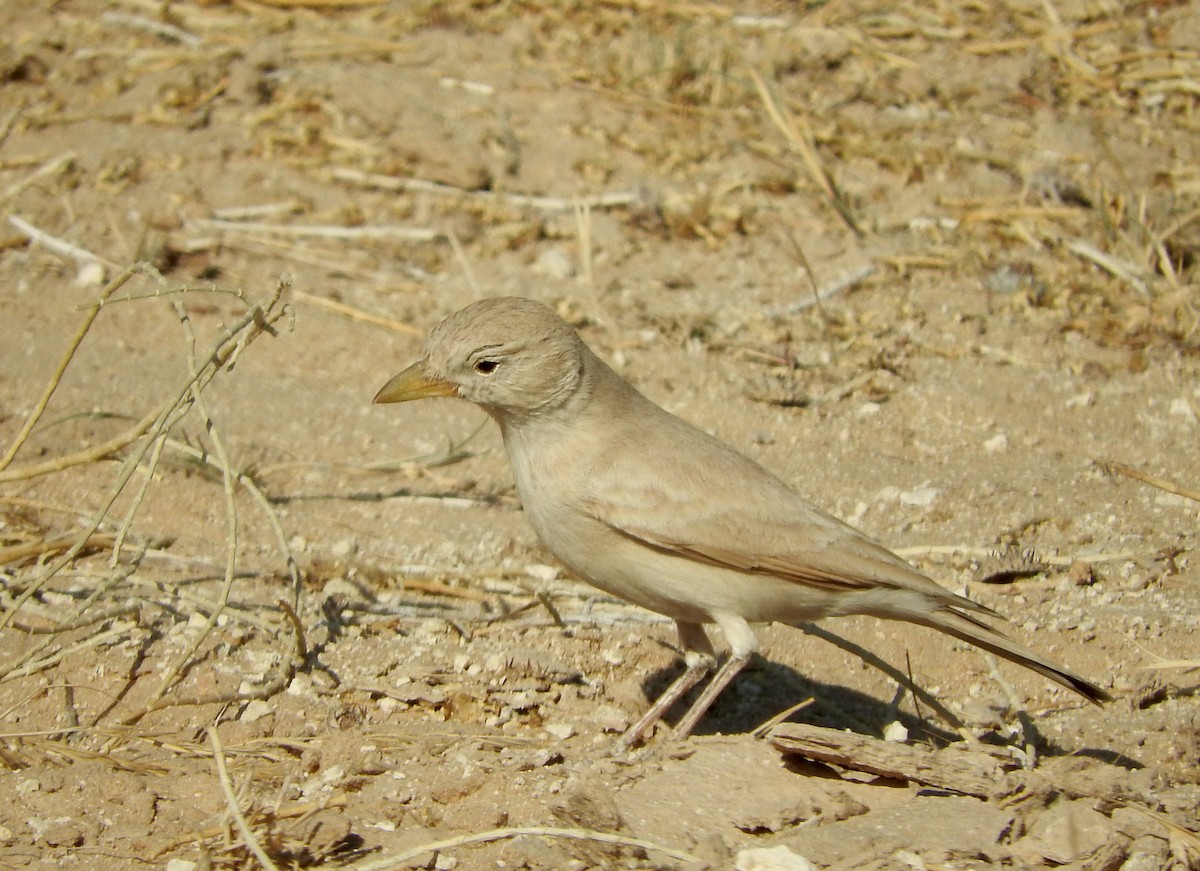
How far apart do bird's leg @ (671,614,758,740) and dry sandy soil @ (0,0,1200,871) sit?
0.95 feet

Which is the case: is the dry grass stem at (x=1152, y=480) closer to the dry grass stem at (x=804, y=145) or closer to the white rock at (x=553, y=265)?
the dry grass stem at (x=804, y=145)

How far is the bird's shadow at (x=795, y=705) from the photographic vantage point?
16.4ft

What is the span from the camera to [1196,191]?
26.1 feet

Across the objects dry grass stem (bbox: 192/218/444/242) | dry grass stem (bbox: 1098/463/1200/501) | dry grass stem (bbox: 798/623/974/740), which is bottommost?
dry grass stem (bbox: 798/623/974/740)

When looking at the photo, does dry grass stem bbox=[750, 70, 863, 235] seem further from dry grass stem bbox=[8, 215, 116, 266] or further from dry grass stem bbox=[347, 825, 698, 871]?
dry grass stem bbox=[347, 825, 698, 871]

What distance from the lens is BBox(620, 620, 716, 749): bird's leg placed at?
4.66 meters

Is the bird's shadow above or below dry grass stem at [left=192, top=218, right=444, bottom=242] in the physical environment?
below

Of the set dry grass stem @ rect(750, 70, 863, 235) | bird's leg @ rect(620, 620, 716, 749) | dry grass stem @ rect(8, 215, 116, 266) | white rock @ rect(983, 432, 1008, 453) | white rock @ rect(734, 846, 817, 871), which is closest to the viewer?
white rock @ rect(734, 846, 817, 871)

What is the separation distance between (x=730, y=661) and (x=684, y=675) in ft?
1.01

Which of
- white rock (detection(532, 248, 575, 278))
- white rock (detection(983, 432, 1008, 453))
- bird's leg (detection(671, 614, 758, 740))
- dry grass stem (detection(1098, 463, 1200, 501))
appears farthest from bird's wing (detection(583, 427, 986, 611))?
white rock (detection(532, 248, 575, 278))

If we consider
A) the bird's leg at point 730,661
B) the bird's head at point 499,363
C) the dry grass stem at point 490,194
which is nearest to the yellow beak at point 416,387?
the bird's head at point 499,363

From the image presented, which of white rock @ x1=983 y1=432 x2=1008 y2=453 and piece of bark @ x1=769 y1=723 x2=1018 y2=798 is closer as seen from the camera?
piece of bark @ x1=769 y1=723 x2=1018 y2=798

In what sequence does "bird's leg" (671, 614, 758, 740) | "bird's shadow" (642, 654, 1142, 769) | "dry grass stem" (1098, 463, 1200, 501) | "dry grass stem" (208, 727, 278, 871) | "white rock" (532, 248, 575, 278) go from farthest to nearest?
1. "white rock" (532, 248, 575, 278)
2. "dry grass stem" (1098, 463, 1200, 501)
3. "bird's shadow" (642, 654, 1142, 769)
4. "bird's leg" (671, 614, 758, 740)
5. "dry grass stem" (208, 727, 278, 871)

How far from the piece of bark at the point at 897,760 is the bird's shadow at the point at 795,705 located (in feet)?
2.79
